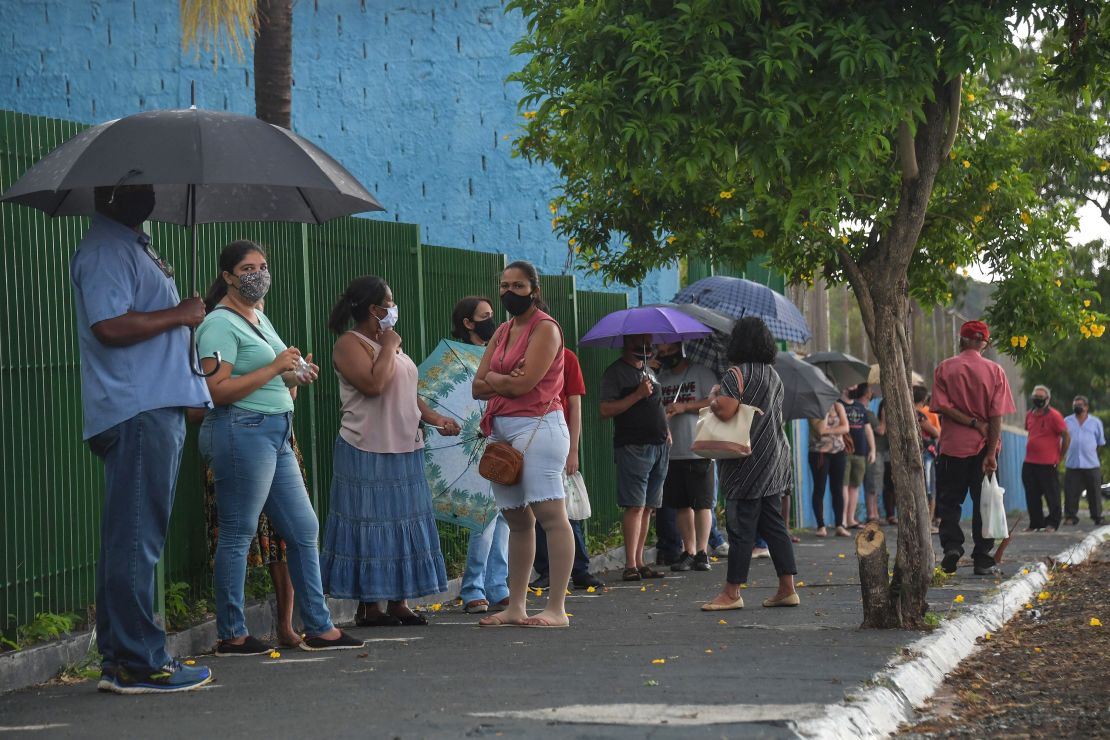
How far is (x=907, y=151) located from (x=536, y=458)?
2.74m

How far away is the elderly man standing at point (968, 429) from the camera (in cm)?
1205

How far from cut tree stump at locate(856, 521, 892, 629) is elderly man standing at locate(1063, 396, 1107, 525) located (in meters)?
17.3

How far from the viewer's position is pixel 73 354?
297 inches

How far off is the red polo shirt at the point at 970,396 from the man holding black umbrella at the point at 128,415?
7392 mm

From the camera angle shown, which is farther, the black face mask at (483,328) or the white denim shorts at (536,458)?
the black face mask at (483,328)

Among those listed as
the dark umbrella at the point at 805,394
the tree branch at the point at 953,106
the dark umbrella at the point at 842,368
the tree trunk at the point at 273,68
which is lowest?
the dark umbrella at the point at 805,394

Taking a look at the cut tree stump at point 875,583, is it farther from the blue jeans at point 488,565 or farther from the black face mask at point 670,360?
the black face mask at point 670,360

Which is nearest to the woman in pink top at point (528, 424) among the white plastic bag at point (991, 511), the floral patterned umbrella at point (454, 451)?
the floral patterned umbrella at point (454, 451)

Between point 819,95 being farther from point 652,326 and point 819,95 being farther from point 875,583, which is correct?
point 652,326

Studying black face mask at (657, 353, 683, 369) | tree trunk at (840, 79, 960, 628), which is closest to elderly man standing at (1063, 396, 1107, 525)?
black face mask at (657, 353, 683, 369)

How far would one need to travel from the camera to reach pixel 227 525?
739cm

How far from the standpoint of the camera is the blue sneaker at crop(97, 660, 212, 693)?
6.23 m

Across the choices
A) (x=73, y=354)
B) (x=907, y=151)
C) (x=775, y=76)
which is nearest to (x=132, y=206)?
(x=73, y=354)

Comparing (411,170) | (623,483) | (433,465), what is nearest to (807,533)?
(411,170)
